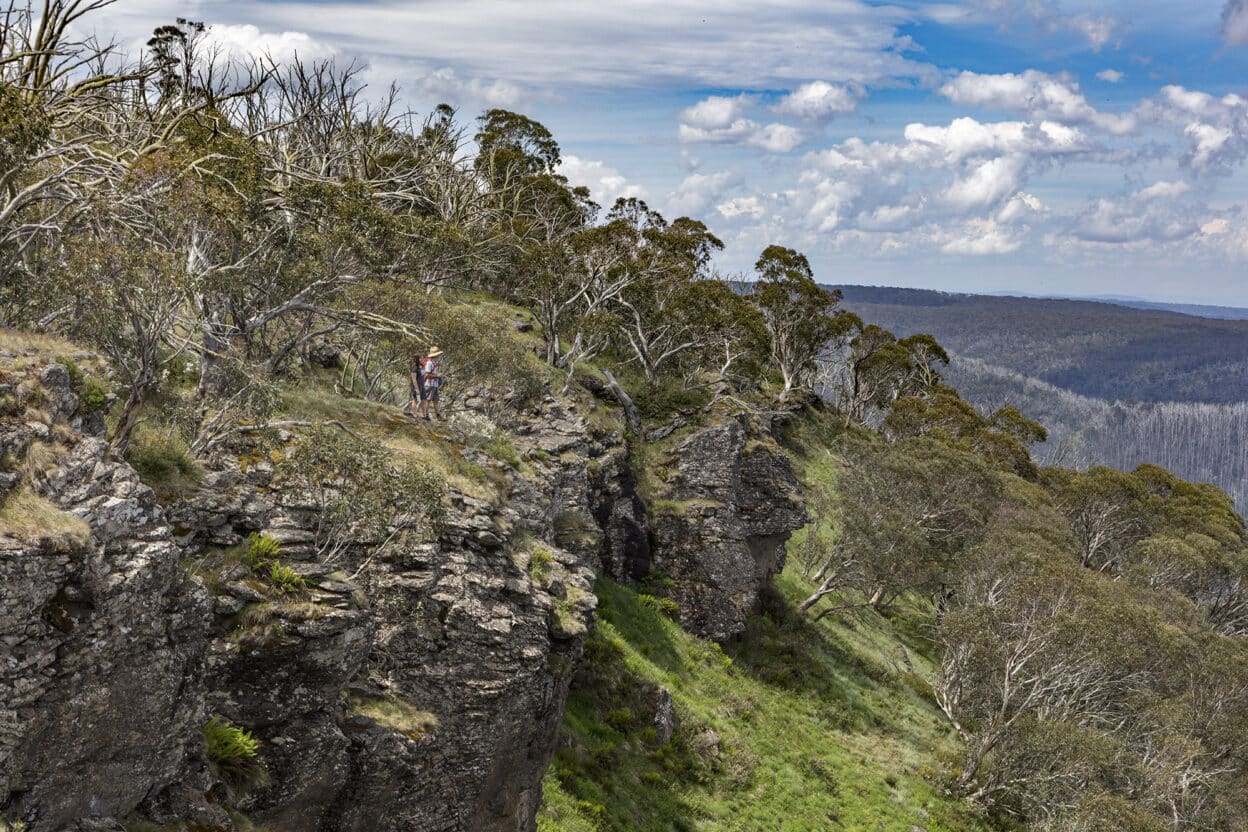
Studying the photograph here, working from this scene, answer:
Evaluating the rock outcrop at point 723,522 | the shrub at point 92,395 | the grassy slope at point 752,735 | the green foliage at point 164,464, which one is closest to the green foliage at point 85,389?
the shrub at point 92,395

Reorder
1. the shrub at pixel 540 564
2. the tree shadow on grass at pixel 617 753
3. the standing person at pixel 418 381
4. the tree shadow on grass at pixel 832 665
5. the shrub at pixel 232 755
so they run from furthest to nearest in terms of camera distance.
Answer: the tree shadow on grass at pixel 832 665, the standing person at pixel 418 381, the tree shadow on grass at pixel 617 753, the shrub at pixel 540 564, the shrub at pixel 232 755

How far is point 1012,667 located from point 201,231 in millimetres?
40180

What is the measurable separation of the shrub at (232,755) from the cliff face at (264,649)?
273mm

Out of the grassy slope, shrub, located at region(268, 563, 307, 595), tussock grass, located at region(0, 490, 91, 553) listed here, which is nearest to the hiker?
the grassy slope

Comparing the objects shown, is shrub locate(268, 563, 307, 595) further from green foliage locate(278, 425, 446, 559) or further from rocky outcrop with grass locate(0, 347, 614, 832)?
green foliage locate(278, 425, 446, 559)

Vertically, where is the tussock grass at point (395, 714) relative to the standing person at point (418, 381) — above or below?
below

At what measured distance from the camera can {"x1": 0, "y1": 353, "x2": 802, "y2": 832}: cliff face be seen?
10391 millimetres

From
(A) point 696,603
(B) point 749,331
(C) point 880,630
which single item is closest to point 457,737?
A: (A) point 696,603

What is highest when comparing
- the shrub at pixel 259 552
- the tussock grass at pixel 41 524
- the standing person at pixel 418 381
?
the standing person at pixel 418 381

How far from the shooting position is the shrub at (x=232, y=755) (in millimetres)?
13211

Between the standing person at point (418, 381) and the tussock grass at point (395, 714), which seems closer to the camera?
the tussock grass at point (395, 714)

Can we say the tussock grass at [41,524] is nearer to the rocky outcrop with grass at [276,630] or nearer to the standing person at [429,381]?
the rocky outcrop with grass at [276,630]

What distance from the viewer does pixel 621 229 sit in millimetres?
55875

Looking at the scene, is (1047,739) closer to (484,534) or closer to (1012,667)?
(1012,667)
